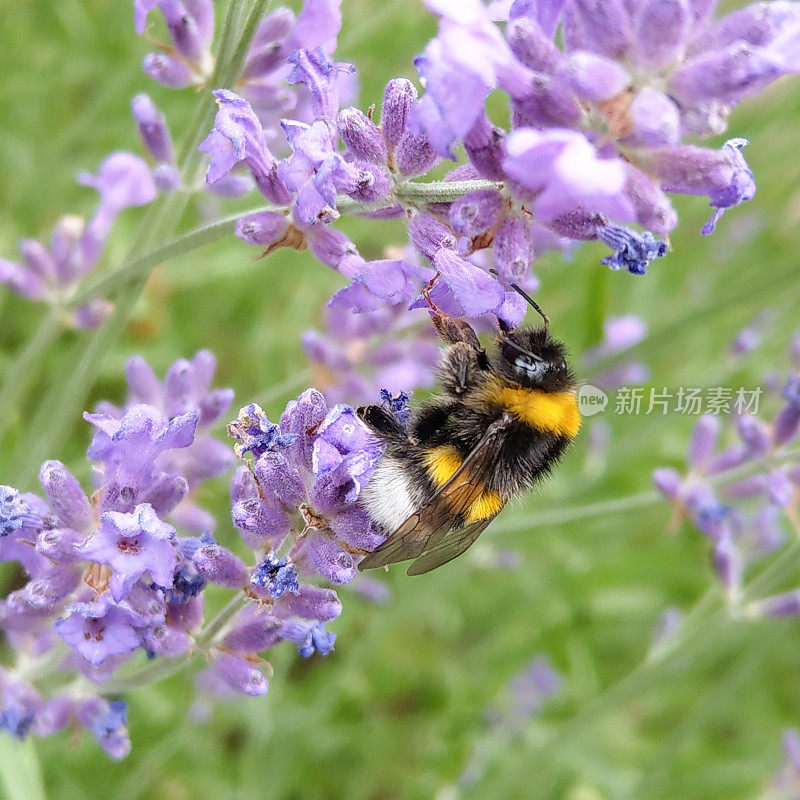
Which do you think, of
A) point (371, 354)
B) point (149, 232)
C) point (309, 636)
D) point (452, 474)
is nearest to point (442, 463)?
point (452, 474)

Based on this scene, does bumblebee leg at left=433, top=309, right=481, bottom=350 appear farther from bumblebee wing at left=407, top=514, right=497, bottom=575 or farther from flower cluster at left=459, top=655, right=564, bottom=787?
flower cluster at left=459, top=655, right=564, bottom=787

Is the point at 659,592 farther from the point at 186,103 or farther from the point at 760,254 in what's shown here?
the point at 186,103

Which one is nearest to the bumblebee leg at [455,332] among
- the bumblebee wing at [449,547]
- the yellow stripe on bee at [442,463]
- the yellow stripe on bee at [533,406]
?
the yellow stripe on bee at [533,406]

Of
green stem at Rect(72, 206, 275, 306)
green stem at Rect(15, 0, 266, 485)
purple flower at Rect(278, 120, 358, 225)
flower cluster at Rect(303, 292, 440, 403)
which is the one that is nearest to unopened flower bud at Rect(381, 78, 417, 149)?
purple flower at Rect(278, 120, 358, 225)

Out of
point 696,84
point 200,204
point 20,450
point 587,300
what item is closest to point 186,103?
point 200,204

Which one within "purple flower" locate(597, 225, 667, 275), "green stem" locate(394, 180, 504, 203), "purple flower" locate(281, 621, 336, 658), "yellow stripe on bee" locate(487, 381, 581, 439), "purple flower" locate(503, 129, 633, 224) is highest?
"purple flower" locate(503, 129, 633, 224)

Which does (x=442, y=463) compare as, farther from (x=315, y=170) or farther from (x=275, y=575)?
(x=315, y=170)

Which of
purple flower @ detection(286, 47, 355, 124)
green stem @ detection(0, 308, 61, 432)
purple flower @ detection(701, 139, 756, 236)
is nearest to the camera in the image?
purple flower @ detection(701, 139, 756, 236)
